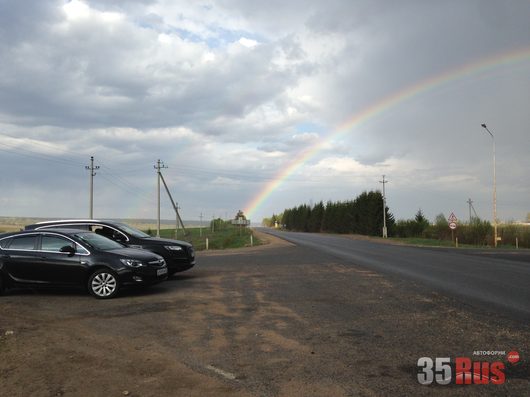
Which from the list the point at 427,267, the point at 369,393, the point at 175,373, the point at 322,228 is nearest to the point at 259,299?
the point at 175,373

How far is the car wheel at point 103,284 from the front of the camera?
9.94 meters

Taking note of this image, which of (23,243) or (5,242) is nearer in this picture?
(23,243)

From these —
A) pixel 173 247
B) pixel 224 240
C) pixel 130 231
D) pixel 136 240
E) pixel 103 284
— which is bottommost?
pixel 224 240

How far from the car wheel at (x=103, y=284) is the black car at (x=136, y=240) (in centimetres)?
304

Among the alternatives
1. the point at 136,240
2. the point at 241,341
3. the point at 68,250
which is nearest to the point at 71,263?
the point at 68,250

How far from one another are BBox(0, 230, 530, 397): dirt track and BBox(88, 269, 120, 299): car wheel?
0.70 feet

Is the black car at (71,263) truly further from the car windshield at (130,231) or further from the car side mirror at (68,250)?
the car windshield at (130,231)

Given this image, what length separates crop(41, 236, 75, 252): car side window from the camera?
1042cm

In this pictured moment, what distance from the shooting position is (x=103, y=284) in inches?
393

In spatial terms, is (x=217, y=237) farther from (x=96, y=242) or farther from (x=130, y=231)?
(x=96, y=242)

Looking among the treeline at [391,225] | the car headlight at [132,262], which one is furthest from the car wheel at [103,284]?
the treeline at [391,225]

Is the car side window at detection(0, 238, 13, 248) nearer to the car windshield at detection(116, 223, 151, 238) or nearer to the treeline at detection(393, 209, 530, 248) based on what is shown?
the car windshield at detection(116, 223, 151, 238)

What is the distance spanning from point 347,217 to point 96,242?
52012 millimetres

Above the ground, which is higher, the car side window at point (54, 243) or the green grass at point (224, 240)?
the car side window at point (54, 243)
